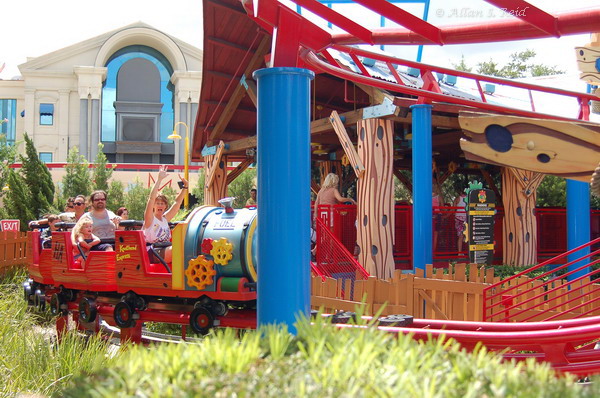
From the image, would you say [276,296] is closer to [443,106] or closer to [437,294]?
[437,294]

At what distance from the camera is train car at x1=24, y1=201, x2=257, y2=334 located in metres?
6.16

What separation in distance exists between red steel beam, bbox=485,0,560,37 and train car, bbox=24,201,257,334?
144 inches

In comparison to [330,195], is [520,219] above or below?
below

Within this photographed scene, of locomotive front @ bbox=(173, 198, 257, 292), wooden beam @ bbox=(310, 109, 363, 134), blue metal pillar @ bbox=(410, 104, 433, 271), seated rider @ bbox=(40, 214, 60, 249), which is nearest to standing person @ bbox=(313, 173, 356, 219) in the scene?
wooden beam @ bbox=(310, 109, 363, 134)

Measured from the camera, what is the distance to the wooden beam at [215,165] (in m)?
15.5

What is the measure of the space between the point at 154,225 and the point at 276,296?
14.0 feet

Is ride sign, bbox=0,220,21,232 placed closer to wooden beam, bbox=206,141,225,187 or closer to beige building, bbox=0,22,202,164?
wooden beam, bbox=206,141,225,187

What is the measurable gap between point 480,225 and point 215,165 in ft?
25.3

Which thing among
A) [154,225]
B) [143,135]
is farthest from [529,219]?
[143,135]

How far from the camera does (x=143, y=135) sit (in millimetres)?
54000

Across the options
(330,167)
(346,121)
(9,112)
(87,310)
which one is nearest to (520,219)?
(346,121)

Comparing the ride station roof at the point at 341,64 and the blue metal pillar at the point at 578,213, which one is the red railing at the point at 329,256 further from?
the blue metal pillar at the point at 578,213

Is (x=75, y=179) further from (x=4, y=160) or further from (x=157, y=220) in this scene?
(x=157, y=220)

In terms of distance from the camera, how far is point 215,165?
Result: 15680mm
